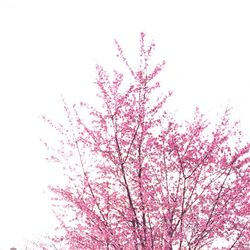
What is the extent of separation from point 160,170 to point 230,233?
1920 mm

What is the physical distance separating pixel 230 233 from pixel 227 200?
75 centimetres

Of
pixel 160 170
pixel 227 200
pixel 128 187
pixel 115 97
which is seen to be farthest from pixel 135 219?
pixel 115 97

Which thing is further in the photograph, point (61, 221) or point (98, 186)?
point (61, 221)

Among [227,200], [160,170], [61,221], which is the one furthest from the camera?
[61,221]

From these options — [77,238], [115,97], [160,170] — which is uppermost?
[115,97]

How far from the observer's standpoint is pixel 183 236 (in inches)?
302

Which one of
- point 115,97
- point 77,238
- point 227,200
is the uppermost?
point 115,97

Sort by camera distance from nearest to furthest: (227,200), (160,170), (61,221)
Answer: (227,200), (160,170), (61,221)

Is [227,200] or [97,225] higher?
[227,200]

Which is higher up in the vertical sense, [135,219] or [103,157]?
[103,157]

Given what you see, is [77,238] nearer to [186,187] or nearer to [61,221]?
[61,221]

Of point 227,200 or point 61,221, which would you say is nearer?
point 227,200

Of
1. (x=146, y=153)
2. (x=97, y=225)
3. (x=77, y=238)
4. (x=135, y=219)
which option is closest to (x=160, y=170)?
(x=146, y=153)

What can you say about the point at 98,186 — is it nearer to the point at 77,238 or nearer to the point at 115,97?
the point at 77,238
